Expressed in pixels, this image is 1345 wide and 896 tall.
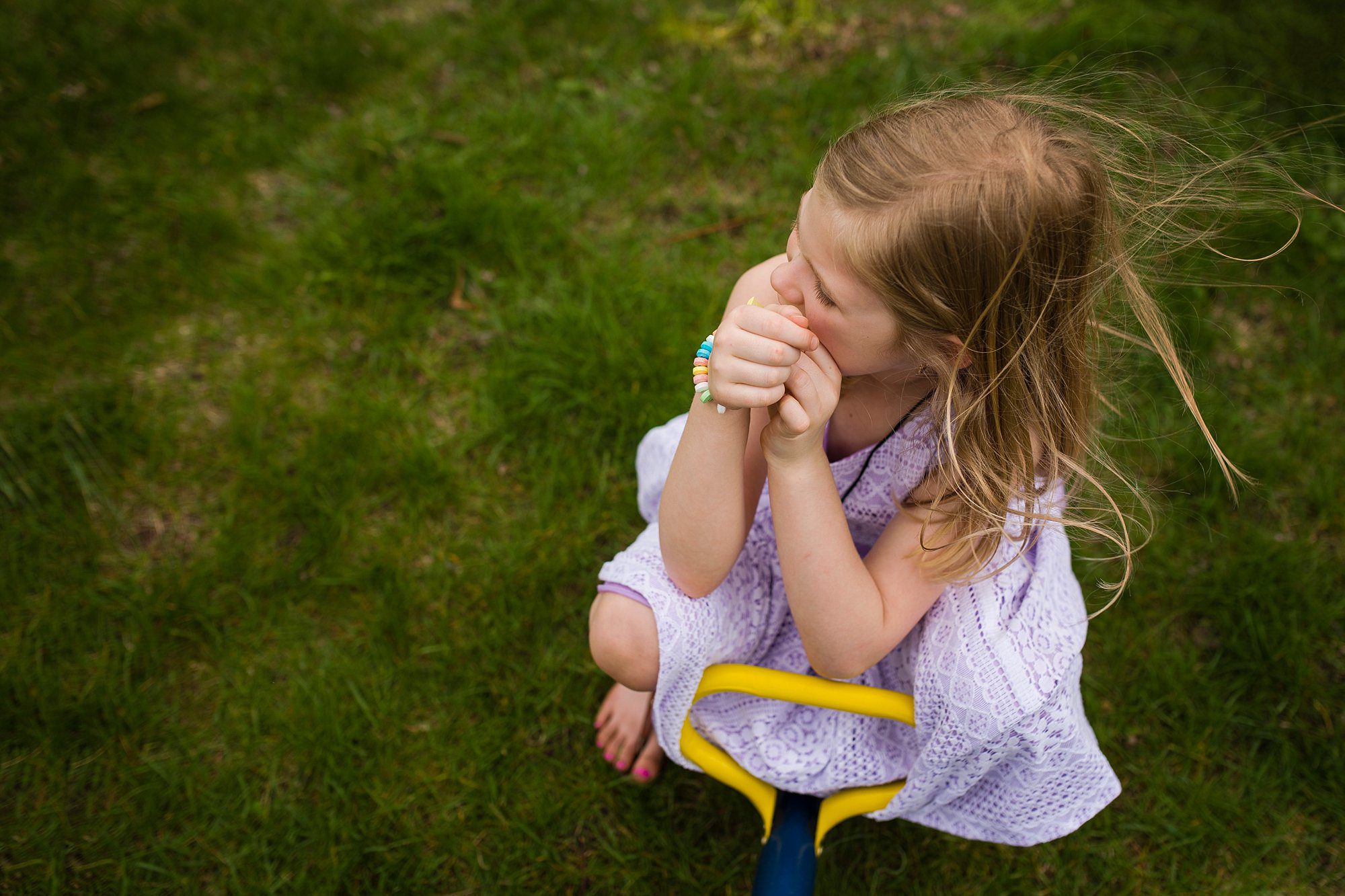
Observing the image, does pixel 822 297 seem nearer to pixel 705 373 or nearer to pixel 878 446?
pixel 705 373

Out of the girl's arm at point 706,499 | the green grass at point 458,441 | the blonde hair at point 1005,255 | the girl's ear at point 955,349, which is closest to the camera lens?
the blonde hair at point 1005,255

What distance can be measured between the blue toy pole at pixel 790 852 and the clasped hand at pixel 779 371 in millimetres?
752

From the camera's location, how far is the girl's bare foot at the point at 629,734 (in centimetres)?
184

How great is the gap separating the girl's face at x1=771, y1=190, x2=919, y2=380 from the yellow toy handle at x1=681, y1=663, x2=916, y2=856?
523 mm

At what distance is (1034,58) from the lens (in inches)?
112

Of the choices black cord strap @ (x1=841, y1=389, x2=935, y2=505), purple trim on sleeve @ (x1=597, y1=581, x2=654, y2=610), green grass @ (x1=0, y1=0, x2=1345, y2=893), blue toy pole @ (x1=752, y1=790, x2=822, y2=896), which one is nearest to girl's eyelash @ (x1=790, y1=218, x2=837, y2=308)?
black cord strap @ (x1=841, y1=389, x2=935, y2=505)

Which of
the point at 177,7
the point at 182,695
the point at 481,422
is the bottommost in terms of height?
the point at 182,695

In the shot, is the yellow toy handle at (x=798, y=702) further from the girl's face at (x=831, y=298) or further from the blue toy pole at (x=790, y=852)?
the girl's face at (x=831, y=298)

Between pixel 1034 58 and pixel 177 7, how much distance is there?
2969mm

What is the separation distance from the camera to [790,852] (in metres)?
1.55

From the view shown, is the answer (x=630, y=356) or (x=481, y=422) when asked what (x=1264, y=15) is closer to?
(x=630, y=356)

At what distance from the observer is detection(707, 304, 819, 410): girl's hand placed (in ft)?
3.80

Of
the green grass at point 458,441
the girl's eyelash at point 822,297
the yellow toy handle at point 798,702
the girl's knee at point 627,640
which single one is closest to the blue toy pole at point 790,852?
the yellow toy handle at point 798,702

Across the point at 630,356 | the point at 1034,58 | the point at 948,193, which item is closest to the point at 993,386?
the point at 948,193
